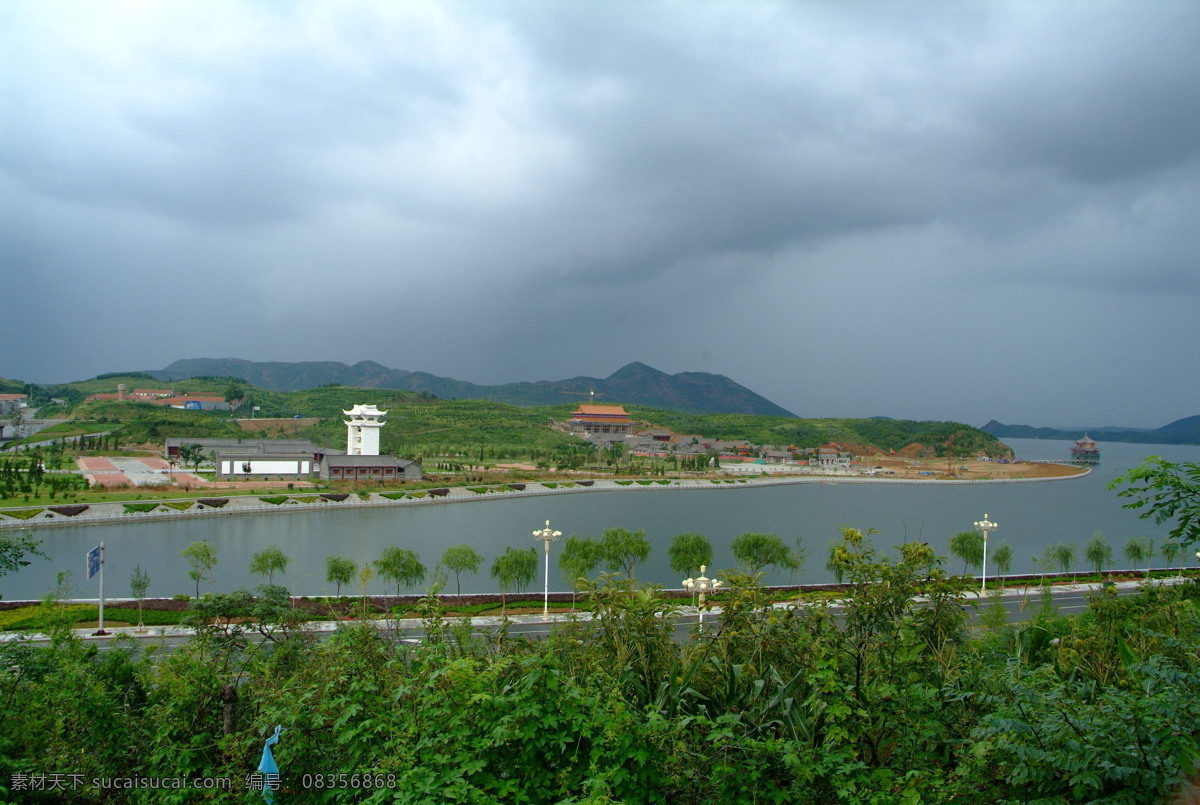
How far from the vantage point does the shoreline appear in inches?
673

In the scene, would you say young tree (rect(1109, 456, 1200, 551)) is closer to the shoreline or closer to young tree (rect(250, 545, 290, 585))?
young tree (rect(250, 545, 290, 585))

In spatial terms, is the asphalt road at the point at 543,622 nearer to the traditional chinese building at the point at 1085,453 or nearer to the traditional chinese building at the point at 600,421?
the traditional chinese building at the point at 600,421

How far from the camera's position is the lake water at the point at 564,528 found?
13.2 m

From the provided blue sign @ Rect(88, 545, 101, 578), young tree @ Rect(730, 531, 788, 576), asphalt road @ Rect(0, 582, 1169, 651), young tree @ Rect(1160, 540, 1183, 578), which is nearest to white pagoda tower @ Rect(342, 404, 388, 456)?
blue sign @ Rect(88, 545, 101, 578)

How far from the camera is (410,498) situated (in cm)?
2303

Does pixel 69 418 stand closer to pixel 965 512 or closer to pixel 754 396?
pixel 965 512

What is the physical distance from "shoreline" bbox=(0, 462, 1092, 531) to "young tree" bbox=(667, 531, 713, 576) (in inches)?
482

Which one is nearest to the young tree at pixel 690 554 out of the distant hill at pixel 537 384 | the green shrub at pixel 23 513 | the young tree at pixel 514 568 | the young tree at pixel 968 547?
the young tree at pixel 514 568

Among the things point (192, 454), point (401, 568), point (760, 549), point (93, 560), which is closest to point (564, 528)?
point (760, 549)

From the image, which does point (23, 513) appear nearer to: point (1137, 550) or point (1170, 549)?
point (1170, 549)

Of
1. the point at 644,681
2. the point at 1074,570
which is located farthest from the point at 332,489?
the point at 644,681

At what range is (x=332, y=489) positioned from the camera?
76.4 ft

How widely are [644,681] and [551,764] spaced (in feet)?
1.98

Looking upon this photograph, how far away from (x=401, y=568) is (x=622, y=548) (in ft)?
11.9
